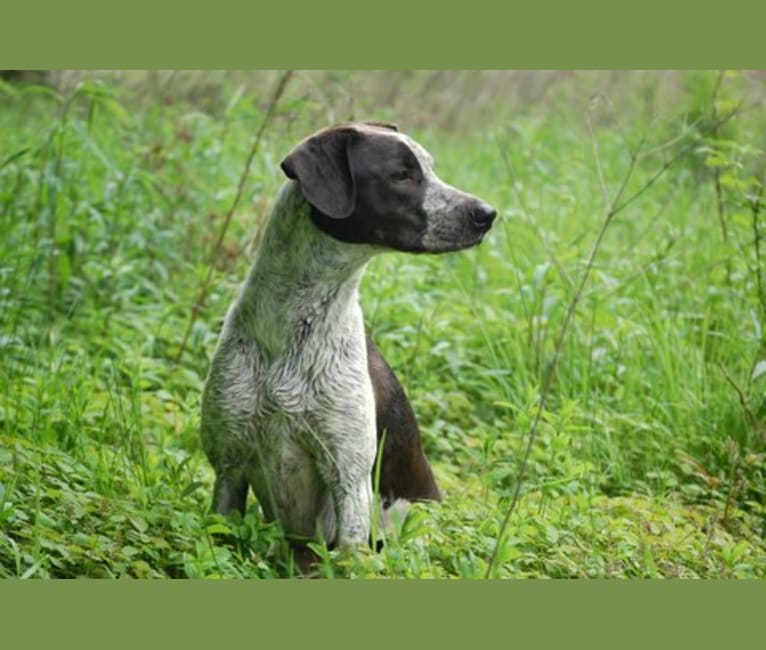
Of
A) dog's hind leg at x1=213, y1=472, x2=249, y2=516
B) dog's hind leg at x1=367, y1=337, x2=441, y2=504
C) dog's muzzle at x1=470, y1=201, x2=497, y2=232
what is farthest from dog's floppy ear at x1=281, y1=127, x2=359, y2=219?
dog's hind leg at x1=213, y1=472, x2=249, y2=516

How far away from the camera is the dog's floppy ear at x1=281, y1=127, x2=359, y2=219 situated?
446cm

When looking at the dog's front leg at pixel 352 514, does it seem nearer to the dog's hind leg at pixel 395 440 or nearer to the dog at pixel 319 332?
the dog at pixel 319 332

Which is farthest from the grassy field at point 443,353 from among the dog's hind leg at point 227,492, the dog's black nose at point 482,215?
the dog's black nose at point 482,215

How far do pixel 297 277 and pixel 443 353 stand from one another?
2.35m

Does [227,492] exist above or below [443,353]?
below

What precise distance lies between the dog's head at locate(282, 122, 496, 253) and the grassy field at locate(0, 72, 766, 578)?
0.55 m

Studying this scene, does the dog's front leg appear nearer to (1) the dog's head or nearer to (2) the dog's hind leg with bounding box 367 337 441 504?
(2) the dog's hind leg with bounding box 367 337 441 504

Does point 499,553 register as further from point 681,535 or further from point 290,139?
point 290,139

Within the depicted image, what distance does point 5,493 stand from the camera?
427 centimetres

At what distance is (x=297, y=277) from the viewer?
4613 millimetres

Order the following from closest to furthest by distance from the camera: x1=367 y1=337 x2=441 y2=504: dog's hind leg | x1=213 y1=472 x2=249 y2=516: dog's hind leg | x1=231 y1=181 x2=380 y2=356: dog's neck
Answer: x1=231 y1=181 x2=380 y2=356: dog's neck
x1=213 y1=472 x2=249 y2=516: dog's hind leg
x1=367 y1=337 x2=441 y2=504: dog's hind leg

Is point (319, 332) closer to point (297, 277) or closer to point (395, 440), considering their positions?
point (297, 277)

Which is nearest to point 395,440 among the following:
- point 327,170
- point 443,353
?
point 327,170

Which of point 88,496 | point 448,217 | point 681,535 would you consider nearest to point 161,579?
point 88,496
